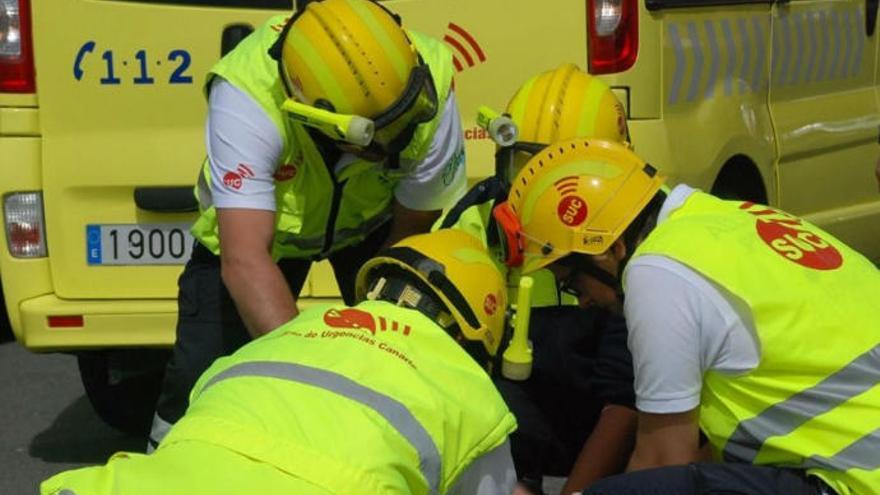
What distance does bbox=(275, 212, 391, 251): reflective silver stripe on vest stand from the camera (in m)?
4.11

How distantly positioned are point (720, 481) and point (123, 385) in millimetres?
3269

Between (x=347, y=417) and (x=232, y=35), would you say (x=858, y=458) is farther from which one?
(x=232, y=35)

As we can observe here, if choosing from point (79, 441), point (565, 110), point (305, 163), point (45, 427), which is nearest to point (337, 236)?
point (305, 163)

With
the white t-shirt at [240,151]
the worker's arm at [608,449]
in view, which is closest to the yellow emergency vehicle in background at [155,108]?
the white t-shirt at [240,151]

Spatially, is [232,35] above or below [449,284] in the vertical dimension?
above

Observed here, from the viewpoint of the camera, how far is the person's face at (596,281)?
3.19 m

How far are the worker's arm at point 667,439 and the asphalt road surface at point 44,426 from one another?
2823mm

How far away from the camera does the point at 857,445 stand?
9.78 ft

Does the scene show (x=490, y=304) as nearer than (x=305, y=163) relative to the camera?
Yes

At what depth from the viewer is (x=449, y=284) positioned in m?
3.13

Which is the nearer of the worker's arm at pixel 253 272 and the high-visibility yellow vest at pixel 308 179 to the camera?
the worker's arm at pixel 253 272

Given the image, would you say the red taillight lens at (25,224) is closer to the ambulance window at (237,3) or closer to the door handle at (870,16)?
the ambulance window at (237,3)

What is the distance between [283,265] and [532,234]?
3.77ft

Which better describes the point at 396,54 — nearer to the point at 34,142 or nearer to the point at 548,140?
the point at 548,140
